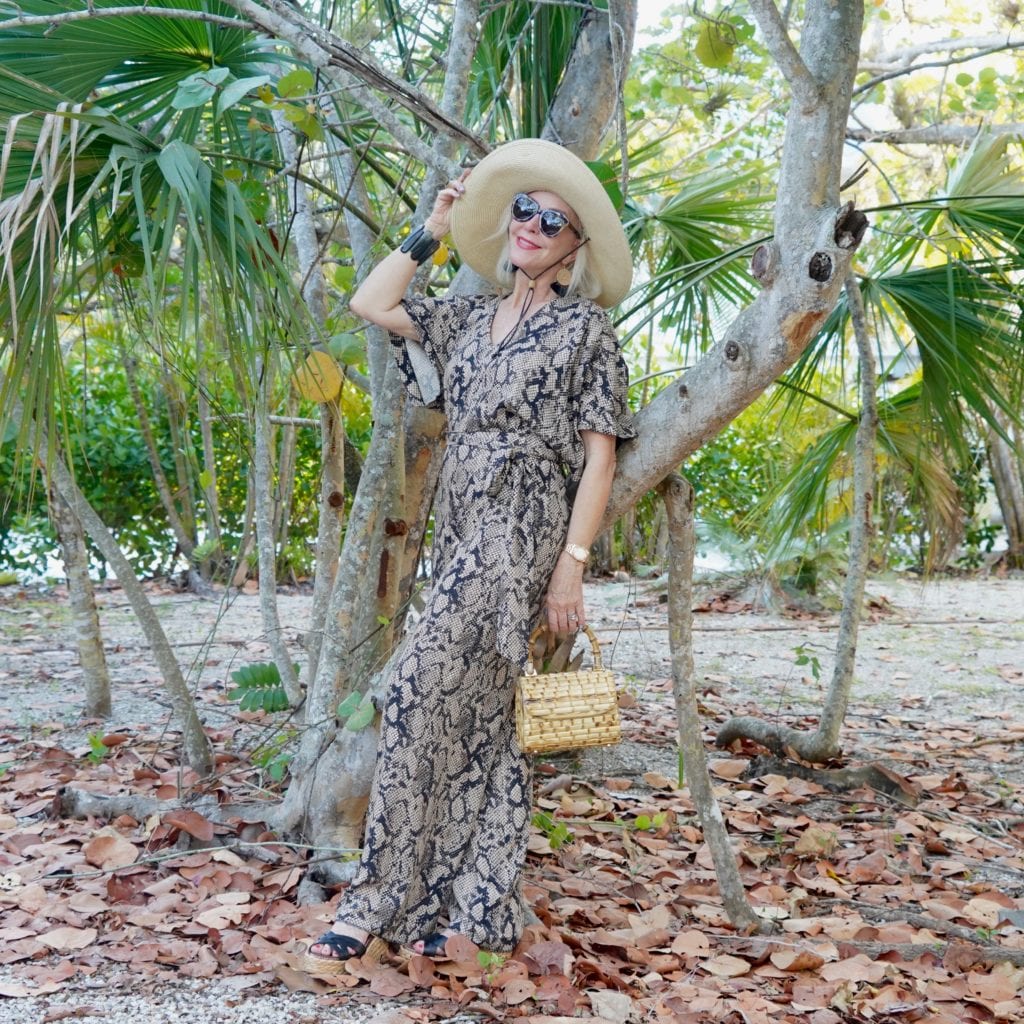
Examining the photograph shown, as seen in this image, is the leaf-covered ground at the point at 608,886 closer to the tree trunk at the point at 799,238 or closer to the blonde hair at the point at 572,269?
the tree trunk at the point at 799,238

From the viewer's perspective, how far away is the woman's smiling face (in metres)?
2.45

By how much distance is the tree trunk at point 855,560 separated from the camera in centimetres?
340

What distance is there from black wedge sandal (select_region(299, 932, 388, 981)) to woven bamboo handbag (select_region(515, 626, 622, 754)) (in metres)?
0.52

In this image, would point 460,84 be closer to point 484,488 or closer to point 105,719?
point 484,488

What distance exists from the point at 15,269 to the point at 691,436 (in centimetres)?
138

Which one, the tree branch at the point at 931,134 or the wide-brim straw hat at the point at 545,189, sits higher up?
the tree branch at the point at 931,134

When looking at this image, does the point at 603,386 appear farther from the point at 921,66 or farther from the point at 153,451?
the point at 153,451

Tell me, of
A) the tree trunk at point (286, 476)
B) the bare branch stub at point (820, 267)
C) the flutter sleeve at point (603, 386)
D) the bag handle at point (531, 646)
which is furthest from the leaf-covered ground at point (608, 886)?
the bare branch stub at point (820, 267)

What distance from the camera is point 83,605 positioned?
3.78 meters

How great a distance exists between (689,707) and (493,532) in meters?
0.60

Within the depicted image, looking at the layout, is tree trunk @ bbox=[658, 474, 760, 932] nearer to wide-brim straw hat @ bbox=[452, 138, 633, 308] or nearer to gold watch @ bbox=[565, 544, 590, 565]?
gold watch @ bbox=[565, 544, 590, 565]

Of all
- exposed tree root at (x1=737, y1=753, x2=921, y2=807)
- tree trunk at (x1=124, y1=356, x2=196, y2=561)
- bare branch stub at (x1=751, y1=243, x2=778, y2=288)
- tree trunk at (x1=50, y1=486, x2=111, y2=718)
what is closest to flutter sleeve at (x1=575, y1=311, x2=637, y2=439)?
bare branch stub at (x1=751, y1=243, x2=778, y2=288)

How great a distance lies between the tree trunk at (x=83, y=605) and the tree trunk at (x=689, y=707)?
77.4 inches

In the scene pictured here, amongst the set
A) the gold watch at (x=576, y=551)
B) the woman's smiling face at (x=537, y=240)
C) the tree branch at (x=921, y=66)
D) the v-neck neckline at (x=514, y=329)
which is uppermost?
the tree branch at (x=921, y=66)
